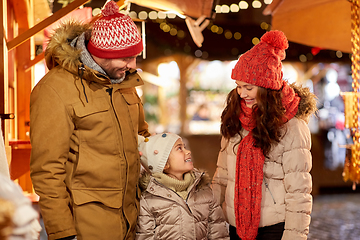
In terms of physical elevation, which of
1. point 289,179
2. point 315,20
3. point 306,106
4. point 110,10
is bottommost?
point 289,179

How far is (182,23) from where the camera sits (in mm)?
8375

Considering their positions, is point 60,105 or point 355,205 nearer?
point 60,105

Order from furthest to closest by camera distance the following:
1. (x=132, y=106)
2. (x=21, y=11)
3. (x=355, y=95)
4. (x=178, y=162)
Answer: (x=21, y=11) → (x=355, y=95) → (x=178, y=162) → (x=132, y=106)

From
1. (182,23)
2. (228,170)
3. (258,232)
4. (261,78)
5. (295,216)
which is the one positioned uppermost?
(182,23)

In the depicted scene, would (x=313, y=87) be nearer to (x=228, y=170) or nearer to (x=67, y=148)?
(x=228, y=170)

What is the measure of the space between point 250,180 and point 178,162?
1.34 feet

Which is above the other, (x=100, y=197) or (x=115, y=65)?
(x=115, y=65)

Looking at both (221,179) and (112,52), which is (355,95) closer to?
(221,179)

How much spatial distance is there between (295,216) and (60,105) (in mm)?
1286

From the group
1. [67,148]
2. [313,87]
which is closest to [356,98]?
[67,148]

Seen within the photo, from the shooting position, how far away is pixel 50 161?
5.43 feet

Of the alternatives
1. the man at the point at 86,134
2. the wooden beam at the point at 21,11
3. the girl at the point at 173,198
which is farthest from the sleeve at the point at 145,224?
the wooden beam at the point at 21,11

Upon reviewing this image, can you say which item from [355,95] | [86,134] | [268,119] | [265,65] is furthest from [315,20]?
[86,134]

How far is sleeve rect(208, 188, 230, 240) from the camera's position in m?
2.19
